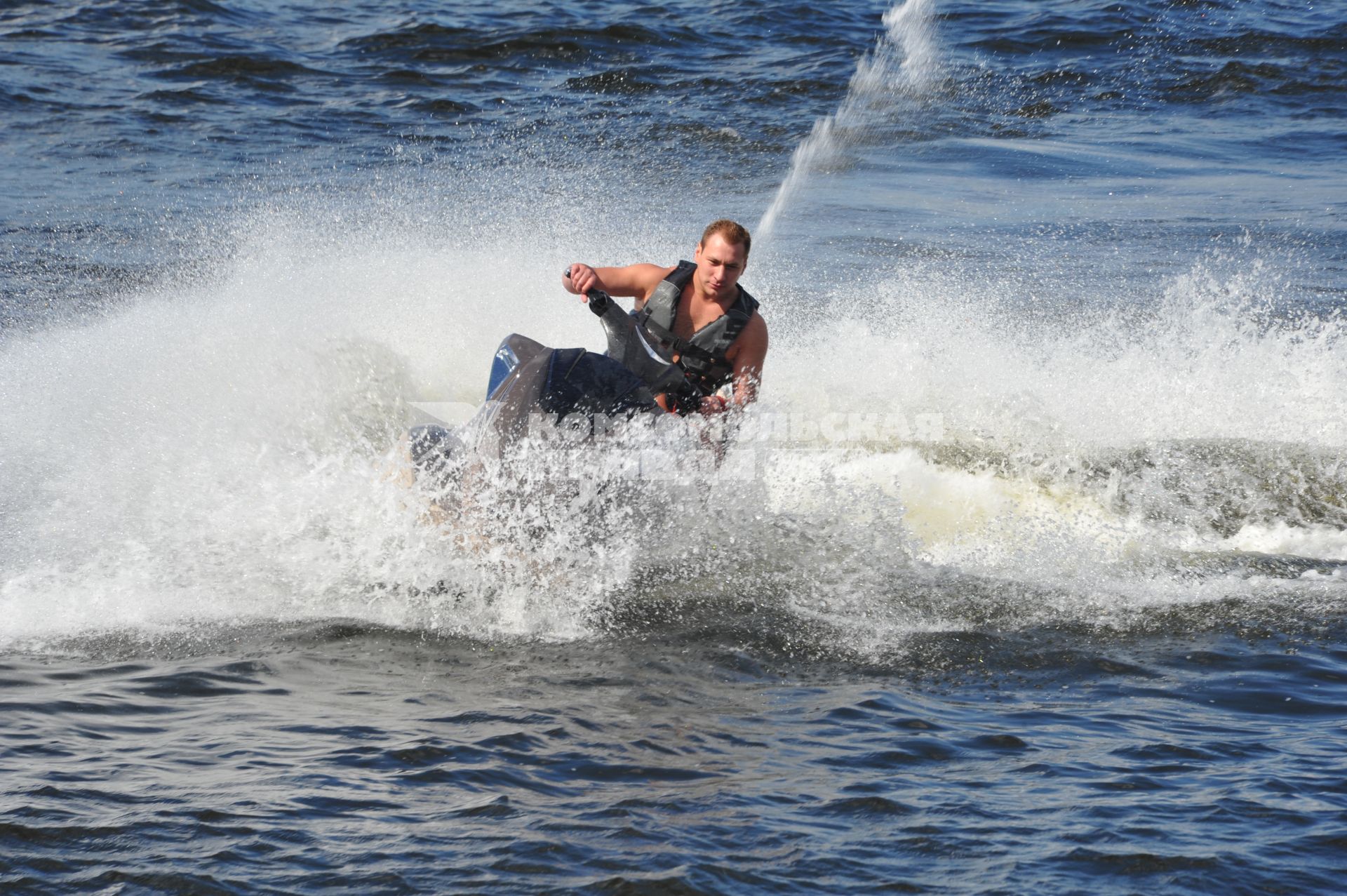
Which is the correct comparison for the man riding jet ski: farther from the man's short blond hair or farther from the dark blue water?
the dark blue water

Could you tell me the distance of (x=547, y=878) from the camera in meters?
3.14

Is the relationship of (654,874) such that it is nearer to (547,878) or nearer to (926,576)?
(547,878)

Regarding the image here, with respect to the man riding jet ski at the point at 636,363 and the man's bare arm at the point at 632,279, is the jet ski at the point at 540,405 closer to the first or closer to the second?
the man riding jet ski at the point at 636,363

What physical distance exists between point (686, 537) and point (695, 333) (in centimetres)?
96

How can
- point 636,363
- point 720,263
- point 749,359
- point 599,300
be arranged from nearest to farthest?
point 599,300 < point 636,363 < point 720,263 < point 749,359

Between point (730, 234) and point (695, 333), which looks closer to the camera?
point (730, 234)

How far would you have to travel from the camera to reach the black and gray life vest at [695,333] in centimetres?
588

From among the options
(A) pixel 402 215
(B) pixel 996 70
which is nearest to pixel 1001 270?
(A) pixel 402 215

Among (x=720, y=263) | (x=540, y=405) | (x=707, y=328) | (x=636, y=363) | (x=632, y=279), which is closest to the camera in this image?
(x=540, y=405)

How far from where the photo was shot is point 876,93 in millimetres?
20797

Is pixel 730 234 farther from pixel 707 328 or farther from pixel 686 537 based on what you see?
pixel 686 537

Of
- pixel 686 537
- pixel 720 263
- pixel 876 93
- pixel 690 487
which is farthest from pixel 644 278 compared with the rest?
pixel 876 93

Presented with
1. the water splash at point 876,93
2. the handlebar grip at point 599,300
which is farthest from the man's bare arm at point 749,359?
the water splash at point 876,93

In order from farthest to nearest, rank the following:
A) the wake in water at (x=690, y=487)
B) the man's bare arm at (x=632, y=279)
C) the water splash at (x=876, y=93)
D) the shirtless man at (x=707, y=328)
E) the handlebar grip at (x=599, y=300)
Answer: the water splash at (x=876, y=93)
the man's bare arm at (x=632, y=279)
the shirtless man at (x=707, y=328)
the handlebar grip at (x=599, y=300)
the wake in water at (x=690, y=487)
